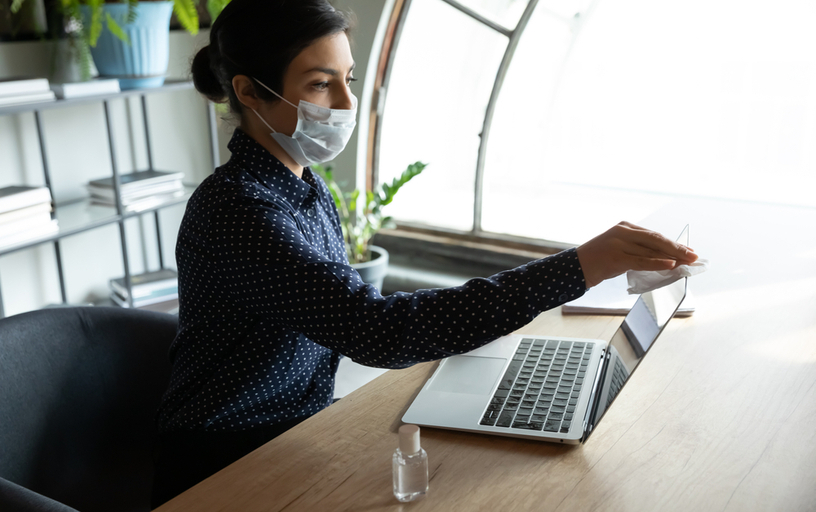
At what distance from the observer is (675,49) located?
118 inches

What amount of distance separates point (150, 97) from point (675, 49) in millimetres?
2360

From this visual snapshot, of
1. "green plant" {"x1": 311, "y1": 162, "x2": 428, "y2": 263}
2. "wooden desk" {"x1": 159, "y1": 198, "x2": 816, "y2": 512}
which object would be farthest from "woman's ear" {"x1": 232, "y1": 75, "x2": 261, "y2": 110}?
"green plant" {"x1": 311, "y1": 162, "x2": 428, "y2": 263}

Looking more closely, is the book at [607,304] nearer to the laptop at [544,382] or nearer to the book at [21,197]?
the laptop at [544,382]

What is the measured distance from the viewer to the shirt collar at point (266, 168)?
1378 mm

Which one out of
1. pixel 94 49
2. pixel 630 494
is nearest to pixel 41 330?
pixel 630 494

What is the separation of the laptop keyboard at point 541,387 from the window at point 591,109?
1625mm

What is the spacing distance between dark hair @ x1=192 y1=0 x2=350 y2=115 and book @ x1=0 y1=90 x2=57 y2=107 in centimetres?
124

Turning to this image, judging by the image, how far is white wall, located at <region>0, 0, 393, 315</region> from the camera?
277cm

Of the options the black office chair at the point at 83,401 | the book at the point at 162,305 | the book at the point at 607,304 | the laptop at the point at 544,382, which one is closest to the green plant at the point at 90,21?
the book at the point at 162,305

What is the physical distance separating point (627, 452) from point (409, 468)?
32cm

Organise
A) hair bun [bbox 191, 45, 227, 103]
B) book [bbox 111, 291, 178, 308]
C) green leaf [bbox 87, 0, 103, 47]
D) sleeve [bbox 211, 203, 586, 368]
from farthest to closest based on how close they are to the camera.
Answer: book [bbox 111, 291, 178, 308]
green leaf [bbox 87, 0, 103, 47]
hair bun [bbox 191, 45, 227, 103]
sleeve [bbox 211, 203, 586, 368]

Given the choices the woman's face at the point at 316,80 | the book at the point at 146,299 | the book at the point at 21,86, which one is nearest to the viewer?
the woman's face at the point at 316,80

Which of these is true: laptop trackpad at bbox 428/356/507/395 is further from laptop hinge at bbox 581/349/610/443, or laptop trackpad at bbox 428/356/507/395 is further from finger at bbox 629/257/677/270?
finger at bbox 629/257/677/270

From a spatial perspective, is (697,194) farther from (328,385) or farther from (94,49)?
(94,49)
